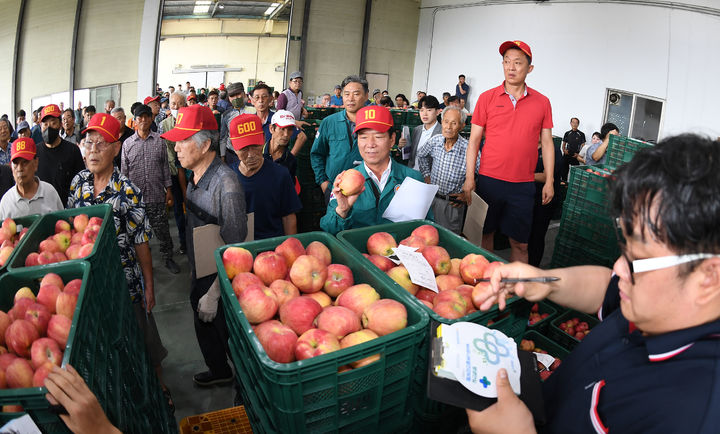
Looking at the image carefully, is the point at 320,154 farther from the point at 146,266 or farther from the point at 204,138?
the point at 146,266

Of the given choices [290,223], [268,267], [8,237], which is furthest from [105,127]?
[268,267]

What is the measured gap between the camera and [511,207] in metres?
3.50

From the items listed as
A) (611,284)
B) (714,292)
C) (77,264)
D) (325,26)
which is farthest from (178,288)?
(325,26)

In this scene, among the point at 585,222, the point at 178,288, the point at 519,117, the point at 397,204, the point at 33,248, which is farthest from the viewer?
the point at 178,288

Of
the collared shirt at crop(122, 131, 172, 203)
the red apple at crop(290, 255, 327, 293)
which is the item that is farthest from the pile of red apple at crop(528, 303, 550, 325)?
the collared shirt at crop(122, 131, 172, 203)

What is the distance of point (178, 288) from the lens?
492cm

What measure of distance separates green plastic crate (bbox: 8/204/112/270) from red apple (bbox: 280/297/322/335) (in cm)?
96

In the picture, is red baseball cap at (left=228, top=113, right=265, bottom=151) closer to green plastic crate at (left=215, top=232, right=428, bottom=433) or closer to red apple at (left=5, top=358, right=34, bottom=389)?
green plastic crate at (left=215, top=232, right=428, bottom=433)

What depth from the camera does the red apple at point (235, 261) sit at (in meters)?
1.86

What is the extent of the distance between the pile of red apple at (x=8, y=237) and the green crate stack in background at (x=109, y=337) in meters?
0.11

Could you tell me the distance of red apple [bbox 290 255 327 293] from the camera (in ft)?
6.01

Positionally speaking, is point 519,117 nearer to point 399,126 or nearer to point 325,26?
point 399,126

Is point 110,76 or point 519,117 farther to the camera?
point 110,76

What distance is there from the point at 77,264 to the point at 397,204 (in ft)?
5.44
